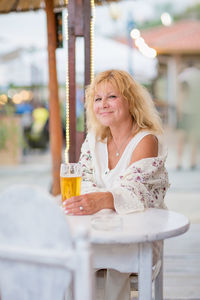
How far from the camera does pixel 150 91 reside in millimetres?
4754

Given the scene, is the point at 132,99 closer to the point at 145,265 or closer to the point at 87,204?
the point at 87,204

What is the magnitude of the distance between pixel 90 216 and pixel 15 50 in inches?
361

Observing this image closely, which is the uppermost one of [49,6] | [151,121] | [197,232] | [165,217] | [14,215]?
[49,6]

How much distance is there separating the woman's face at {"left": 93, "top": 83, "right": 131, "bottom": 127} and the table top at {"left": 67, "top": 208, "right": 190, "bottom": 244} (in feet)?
1.60

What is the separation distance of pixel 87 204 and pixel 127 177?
0.85ft

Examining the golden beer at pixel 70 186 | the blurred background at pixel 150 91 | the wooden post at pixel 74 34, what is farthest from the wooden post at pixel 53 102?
the golden beer at pixel 70 186

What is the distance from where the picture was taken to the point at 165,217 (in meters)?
1.95

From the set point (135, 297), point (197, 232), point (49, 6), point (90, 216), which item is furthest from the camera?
point (197, 232)

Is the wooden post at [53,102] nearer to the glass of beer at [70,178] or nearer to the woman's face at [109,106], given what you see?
the woman's face at [109,106]

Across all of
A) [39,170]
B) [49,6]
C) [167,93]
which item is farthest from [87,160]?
[167,93]

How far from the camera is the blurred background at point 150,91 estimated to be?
427cm

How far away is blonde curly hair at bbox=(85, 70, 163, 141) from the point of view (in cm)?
238

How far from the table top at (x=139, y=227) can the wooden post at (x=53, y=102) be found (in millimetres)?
2399

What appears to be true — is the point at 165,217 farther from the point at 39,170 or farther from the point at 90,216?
the point at 39,170
